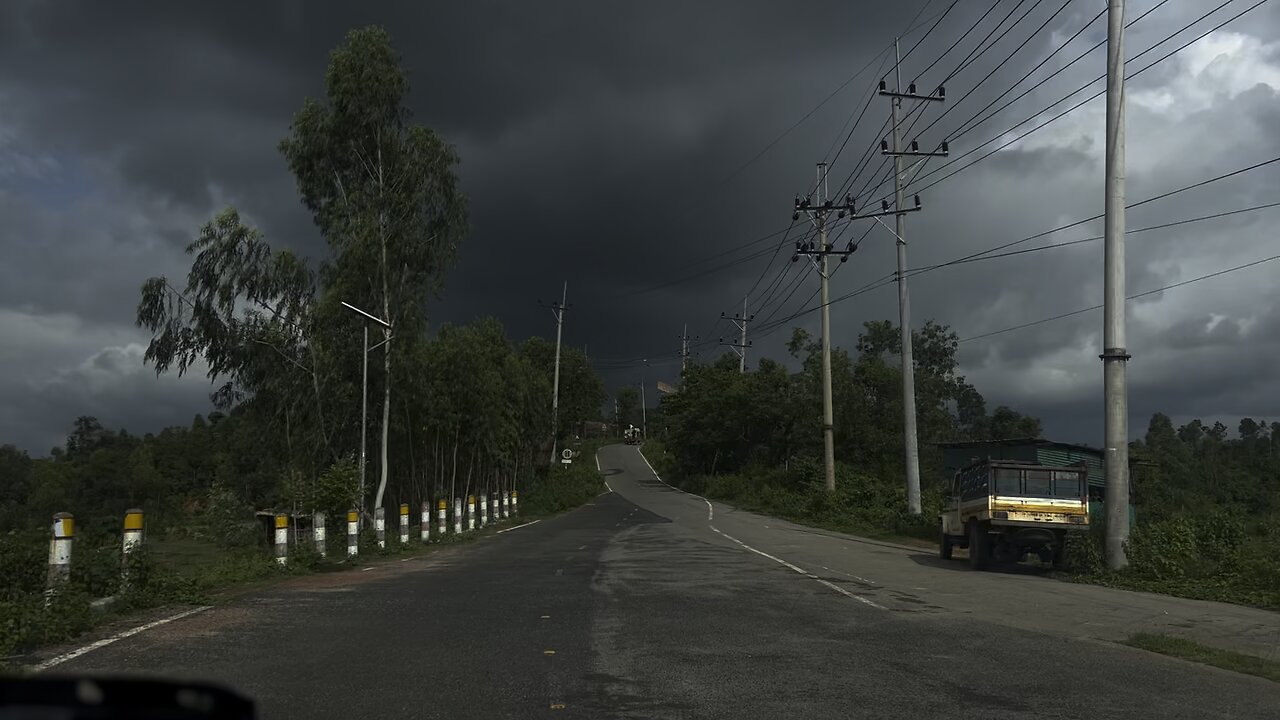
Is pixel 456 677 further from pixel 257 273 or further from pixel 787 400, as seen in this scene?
pixel 787 400

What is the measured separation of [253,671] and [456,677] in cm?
157

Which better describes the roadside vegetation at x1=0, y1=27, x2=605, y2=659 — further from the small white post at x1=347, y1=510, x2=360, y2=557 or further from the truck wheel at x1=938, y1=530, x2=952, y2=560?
the truck wheel at x1=938, y1=530, x2=952, y2=560

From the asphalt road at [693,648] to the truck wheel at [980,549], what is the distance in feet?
13.2

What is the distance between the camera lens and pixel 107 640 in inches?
Result: 346

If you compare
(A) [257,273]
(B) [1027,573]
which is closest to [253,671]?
(B) [1027,573]

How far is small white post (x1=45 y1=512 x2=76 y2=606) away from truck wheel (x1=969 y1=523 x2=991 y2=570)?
1624 centimetres

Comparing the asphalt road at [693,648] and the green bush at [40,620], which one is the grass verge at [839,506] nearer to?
the asphalt road at [693,648]

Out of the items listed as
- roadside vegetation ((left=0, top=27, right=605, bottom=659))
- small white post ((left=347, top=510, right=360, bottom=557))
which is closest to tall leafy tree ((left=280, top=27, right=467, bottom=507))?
roadside vegetation ((left=0, top=27, right=605, bottom=659))

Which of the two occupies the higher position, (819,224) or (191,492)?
(819,224)

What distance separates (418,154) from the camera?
37.0 metres

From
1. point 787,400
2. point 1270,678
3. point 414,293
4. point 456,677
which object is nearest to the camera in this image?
point 456,677

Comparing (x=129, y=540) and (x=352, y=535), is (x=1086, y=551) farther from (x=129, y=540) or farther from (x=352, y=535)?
(x=129, y=540)

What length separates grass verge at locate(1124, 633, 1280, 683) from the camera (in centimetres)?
839

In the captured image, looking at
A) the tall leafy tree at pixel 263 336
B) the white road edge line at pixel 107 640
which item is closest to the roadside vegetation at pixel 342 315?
the tall leafy tree at pixel 263 336
